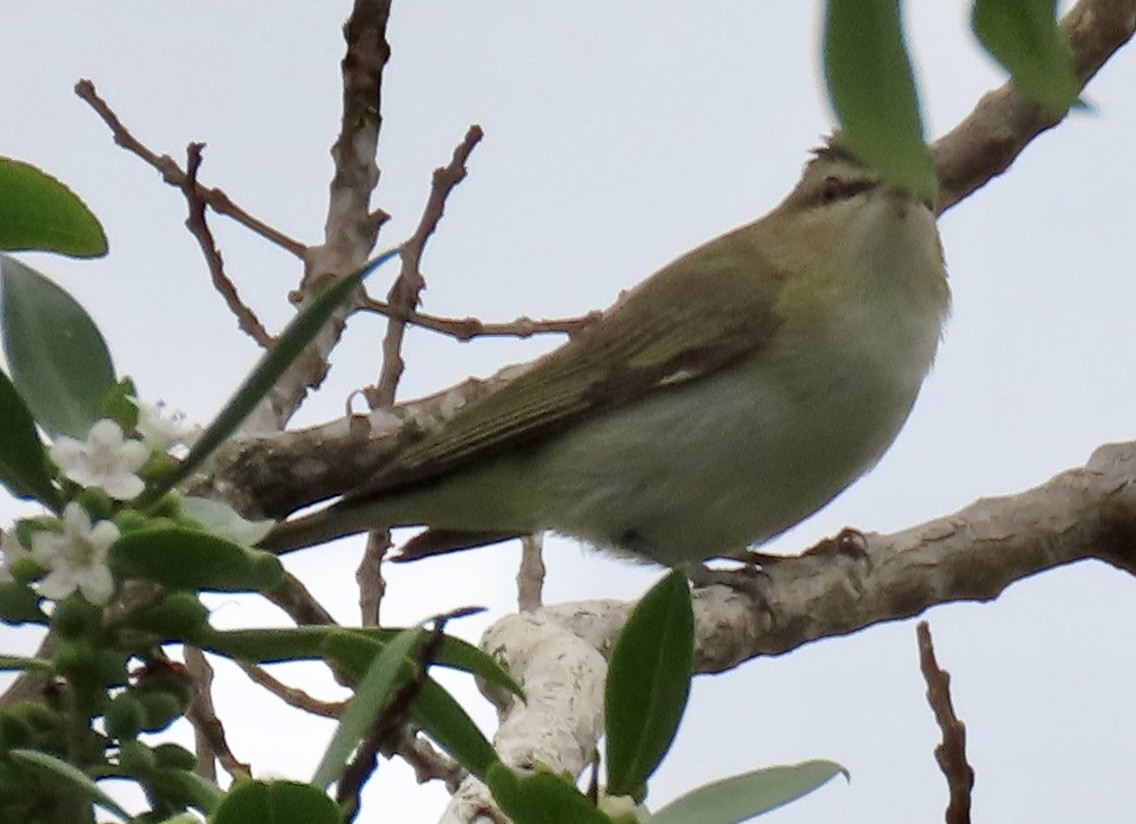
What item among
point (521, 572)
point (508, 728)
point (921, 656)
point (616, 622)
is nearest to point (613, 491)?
point (521, 572)

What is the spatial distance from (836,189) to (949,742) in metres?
3.05

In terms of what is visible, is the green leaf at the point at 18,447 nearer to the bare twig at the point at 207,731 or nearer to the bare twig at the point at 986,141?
the bare twig at the point at 207,731

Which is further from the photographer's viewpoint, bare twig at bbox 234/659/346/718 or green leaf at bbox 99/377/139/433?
bare twig at bbox 234/659/346/718

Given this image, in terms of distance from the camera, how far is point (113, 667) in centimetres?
114

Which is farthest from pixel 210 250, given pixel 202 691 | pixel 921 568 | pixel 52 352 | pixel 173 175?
pixel 52 352

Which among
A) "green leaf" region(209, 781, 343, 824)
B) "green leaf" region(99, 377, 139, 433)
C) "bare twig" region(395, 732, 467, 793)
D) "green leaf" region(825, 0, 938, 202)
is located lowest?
"green leaf" region(209, 781, 343, 824)

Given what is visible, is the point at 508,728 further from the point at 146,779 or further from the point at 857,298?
the point at 857,298

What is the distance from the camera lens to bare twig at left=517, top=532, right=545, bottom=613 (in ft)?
11.6

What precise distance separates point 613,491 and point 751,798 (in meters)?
2.69

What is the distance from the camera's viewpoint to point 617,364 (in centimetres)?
408

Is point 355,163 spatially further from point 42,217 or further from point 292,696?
point 42,217

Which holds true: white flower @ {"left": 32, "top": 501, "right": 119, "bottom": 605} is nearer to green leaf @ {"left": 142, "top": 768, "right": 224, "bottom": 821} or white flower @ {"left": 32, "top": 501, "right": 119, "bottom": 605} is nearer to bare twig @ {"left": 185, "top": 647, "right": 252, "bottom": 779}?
green leaf @ {"left": 142, "top": 768, "right": 224, "bottom": 821}

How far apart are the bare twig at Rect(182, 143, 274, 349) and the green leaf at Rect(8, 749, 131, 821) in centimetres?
Answer: 274

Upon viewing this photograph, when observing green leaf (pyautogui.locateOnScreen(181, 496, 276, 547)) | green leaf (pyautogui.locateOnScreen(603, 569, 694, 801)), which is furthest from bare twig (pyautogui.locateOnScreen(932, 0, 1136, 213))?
green leaf (pyautogui.locateOnScreen(181, 496, 276, 547))
